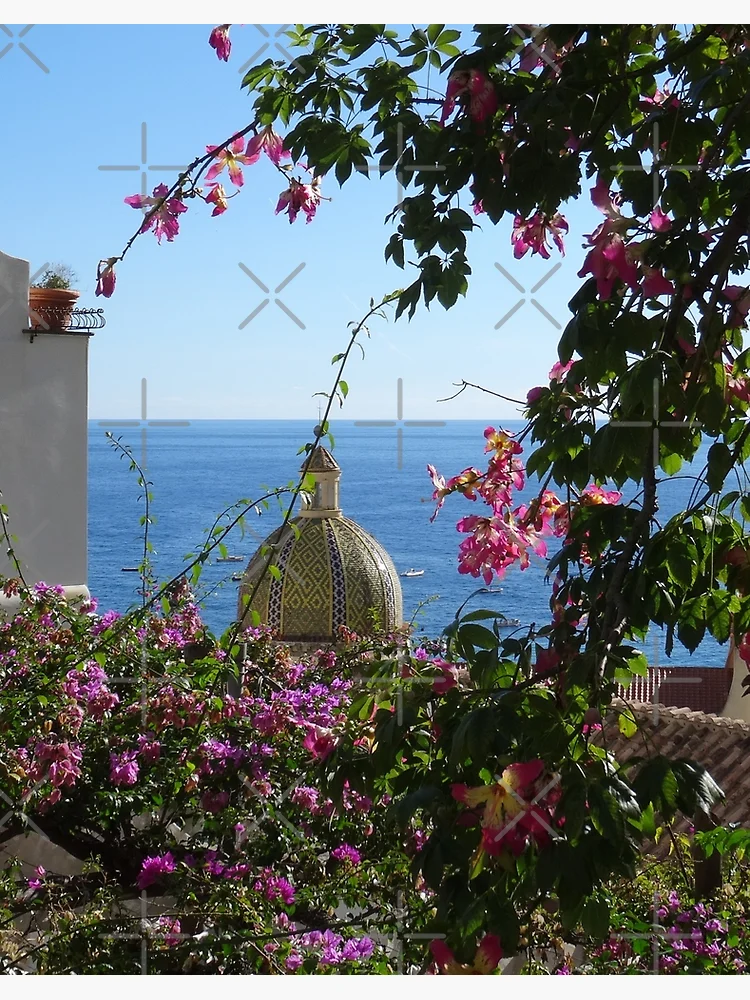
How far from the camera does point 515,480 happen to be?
1175 millimetres

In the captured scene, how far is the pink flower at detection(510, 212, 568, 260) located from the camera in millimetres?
1191

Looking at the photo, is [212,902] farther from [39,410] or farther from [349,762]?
[39,410]

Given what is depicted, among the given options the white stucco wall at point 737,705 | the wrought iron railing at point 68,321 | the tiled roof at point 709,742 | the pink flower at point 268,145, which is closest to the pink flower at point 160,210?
the pink flower at point 268,145

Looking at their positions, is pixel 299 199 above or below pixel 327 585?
above

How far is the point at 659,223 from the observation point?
34.5 inches

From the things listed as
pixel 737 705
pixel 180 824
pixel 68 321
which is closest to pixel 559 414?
pixel 180 824

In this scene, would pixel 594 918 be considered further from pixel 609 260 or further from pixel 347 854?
pixel 347 854

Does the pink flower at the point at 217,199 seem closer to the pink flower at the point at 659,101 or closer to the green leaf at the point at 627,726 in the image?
the pink flower at the point at 659,101

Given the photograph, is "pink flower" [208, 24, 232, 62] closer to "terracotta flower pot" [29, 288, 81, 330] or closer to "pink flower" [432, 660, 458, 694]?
"pink flower" [432, 660, 458, 694]

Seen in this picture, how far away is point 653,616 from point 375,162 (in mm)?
600

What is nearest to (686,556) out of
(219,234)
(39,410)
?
(219,234)

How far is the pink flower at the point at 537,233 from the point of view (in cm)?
119

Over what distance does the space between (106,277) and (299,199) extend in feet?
0.83

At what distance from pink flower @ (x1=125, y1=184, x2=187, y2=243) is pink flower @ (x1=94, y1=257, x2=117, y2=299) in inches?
2.7
